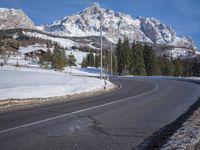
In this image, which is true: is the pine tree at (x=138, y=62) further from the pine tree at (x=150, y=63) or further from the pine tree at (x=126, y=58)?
the pine tree at (x=150, y=63)

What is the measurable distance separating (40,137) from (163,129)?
3368 millimetres

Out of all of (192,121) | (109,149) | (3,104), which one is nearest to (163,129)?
(192,121)

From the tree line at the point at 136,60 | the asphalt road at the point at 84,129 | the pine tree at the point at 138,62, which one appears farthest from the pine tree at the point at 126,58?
the asphalt road at the point at 84,129

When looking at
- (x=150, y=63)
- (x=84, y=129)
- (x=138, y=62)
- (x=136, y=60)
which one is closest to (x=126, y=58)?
Result: (x=136, y=60)

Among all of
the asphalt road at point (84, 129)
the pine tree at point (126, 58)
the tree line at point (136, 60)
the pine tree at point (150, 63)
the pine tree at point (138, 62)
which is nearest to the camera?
the asphalt road at point (84, 129)

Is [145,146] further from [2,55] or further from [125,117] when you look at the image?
[2,55]

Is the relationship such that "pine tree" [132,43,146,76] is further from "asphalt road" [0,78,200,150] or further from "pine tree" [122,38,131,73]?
"asphalt road" [0,78,200,150]

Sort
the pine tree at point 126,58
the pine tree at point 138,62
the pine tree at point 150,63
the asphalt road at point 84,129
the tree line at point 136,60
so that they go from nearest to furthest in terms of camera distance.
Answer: the asphalt road at point 84,129 → the pine tree at point 138,62 → the tree line at point 136,60 → the pine tree at point 126,58 → the pine tree at point 150,63

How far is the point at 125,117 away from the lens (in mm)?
11820

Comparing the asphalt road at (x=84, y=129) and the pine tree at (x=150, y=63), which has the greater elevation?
the pine tree at (x=150, y=63)

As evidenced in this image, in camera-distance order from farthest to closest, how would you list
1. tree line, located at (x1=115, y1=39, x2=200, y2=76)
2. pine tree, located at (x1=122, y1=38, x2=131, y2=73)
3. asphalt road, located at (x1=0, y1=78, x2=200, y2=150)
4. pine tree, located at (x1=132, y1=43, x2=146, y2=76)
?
pine tree, located at (x1=122, y1=38, x2=131, y2=73)
tree line, located at (x1=115, y1=39, x2=200, y2=76)
pine tree, located at (x1=132, y1=43, x2=146, y2=76)
asphalt road, located at (x1=0, y1=78, x2=200, y2=150)

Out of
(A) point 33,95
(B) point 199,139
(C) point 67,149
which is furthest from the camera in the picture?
(A) point 33,95

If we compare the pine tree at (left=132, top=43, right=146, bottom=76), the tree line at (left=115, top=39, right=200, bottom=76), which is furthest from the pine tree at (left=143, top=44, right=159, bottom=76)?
the pine tree at (left=132, top=43, right=146, bottom=76)

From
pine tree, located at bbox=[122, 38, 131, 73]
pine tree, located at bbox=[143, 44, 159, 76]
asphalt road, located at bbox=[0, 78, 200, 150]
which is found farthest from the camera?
pine tree, located at bbox=[143, 44, 159, 76]
